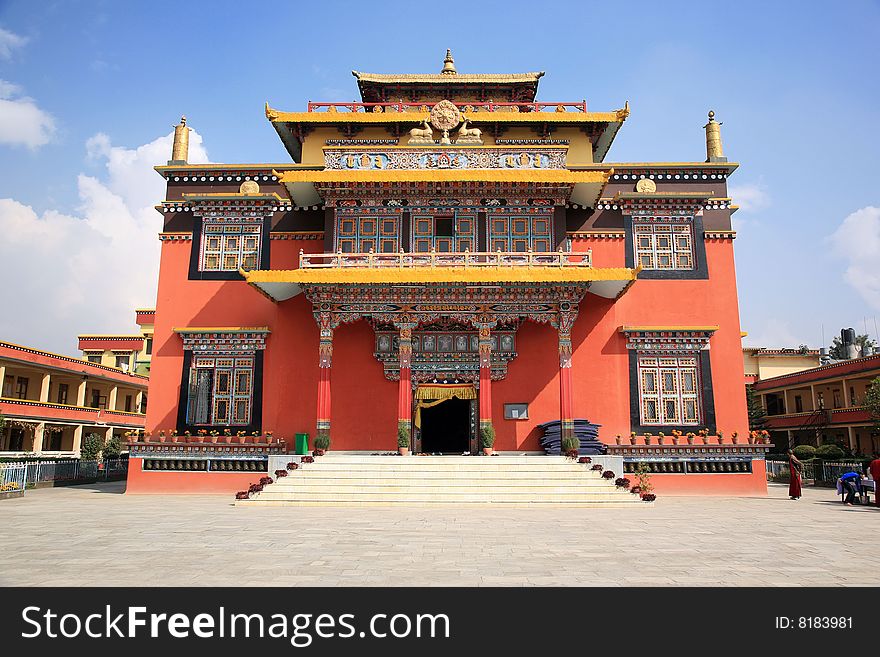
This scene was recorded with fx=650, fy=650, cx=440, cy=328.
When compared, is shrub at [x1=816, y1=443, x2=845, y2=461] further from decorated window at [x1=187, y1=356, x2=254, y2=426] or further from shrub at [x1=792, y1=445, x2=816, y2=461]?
decorated window at [x1=187, y1=356, x2=254, y2=426]

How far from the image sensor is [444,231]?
74.2 feet

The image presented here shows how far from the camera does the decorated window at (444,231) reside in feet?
73.5

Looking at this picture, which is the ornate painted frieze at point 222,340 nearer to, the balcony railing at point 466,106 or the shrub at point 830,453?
the balcony railing at point 466,106

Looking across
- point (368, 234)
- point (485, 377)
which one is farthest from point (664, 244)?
point (368, 234)

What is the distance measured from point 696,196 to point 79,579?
860 inches

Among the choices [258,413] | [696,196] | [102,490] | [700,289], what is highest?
[696,196]

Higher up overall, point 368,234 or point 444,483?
point 368,234

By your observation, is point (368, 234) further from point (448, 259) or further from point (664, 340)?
point (664, 340)

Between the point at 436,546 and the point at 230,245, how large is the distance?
17115 millimetres

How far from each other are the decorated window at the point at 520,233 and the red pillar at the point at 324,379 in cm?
636

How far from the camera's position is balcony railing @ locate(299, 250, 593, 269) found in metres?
20.7
